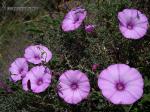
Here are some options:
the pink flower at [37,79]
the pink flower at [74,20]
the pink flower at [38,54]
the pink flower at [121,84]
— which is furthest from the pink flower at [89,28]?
the pink flower at [121,84]

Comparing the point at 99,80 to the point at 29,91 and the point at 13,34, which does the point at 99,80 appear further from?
the point at 13,34

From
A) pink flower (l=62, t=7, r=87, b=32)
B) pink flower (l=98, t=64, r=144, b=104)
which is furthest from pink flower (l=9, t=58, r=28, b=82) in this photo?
pink flower (l=98, t=64, r=144, b=104)

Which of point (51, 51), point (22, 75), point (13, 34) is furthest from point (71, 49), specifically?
point (13, 34)

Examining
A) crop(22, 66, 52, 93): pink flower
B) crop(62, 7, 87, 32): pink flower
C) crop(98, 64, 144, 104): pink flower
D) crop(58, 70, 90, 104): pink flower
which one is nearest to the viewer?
crop(98, 64, 144, 104): pink flower

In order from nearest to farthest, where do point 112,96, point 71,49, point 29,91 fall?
point 112,96 → point 29,91 → point 71,49

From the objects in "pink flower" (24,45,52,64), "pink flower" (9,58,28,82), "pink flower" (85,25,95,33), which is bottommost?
"pink flower" (9,58,28,82)

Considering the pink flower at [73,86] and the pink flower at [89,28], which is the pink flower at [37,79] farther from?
the pink flower at [89,28]

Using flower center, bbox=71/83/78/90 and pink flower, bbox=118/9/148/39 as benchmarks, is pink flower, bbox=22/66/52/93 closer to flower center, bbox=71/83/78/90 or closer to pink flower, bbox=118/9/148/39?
flower center, bbox=71/83/78/90
